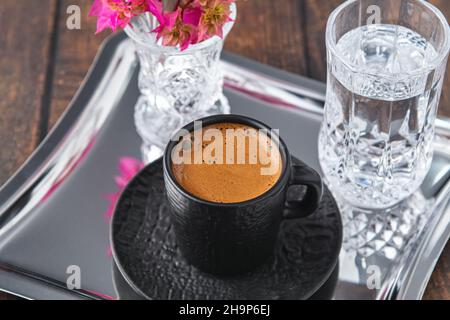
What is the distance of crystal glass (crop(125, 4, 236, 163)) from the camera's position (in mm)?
850

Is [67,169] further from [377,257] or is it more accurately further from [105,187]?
[377,257]

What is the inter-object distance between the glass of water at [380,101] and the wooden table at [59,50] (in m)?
0.18

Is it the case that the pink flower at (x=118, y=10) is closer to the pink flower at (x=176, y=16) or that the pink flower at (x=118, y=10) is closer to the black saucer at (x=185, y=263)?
the pink flower at (x=176, y=16)

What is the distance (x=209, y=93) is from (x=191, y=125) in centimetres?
15

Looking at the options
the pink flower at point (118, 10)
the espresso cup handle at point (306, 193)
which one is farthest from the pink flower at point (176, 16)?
the espresso cup handle at point (306, 193)

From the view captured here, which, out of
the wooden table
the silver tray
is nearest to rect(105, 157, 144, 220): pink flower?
the silver tray

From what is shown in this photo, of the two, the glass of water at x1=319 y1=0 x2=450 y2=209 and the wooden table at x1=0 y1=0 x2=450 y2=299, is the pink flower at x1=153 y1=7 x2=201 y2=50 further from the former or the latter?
the wooden table at x1=0 y1=0 x2=450 y2=299

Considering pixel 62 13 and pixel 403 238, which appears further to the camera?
pixel 62 13

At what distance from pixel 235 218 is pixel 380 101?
0.17m

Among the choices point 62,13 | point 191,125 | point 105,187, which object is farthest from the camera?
point 62,13

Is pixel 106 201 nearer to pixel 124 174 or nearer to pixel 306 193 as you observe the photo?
pixel 124 174

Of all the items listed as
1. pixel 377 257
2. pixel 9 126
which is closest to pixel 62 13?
pixel 9 126

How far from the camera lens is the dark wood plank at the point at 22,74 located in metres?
0.96

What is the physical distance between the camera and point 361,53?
0.85 meters
